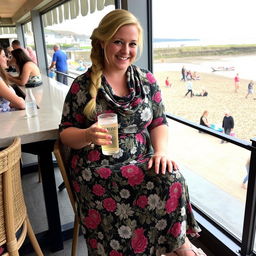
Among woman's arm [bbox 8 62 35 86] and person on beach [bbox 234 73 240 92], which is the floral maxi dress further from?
woman's arm [bbox 8 62 35 86]

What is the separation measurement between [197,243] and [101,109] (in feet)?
3.87

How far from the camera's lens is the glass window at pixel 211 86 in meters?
1.48

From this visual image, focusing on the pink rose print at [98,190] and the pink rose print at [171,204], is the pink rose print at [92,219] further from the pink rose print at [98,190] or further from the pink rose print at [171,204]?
the pink rose print at [171,204]

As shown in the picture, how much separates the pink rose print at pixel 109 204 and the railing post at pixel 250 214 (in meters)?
0.72

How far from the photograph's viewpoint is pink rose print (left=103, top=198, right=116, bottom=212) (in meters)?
1.15

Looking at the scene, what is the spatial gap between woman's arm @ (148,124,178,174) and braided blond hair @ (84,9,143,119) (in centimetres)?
35

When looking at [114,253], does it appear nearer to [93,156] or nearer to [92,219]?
[92,219]

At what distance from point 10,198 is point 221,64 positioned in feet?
4.46

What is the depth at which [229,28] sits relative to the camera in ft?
5.04

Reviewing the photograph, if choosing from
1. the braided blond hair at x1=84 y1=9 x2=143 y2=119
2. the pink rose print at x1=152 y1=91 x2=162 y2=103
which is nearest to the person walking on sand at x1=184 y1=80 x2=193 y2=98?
the pink rose print at x1=152 y1=91 x2=162 y2=103

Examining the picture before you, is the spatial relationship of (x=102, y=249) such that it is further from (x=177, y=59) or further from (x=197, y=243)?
(x=177, y=59)

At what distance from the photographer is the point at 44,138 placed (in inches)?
55.7

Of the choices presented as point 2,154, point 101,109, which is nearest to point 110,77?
point 101,109

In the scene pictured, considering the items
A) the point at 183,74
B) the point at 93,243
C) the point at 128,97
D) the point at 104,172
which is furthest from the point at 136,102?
the point at 183,74
